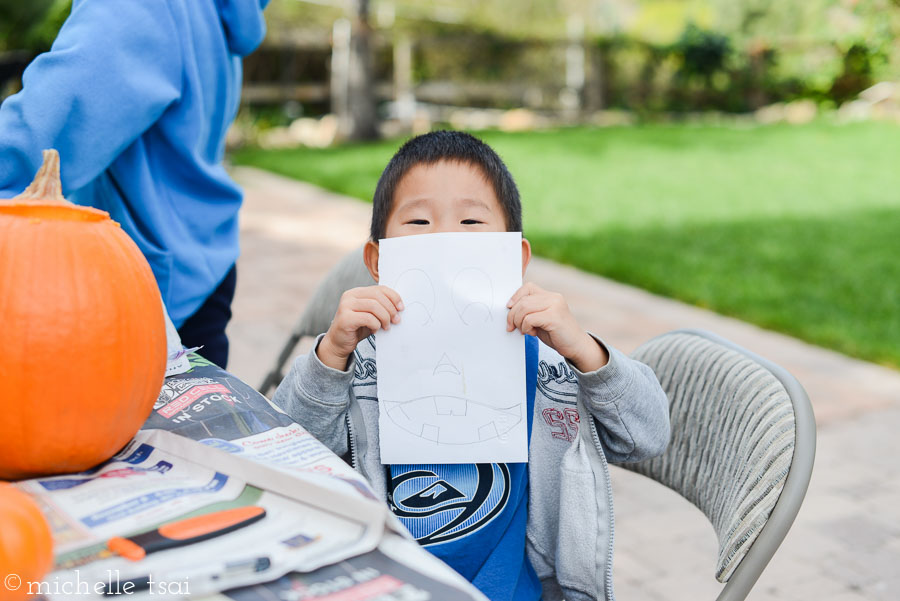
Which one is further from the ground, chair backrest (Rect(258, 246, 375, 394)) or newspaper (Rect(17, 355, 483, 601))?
chair backrest (Rect(258, 246, 375, 394))

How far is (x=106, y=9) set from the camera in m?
1.47

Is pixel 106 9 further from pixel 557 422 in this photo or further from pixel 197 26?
pixel 557 422

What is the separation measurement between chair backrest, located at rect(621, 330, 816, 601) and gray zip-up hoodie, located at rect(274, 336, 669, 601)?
0.14m

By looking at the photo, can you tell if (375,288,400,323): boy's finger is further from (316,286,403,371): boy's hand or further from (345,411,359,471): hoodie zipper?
(345,411,359,471): hoodie zipper

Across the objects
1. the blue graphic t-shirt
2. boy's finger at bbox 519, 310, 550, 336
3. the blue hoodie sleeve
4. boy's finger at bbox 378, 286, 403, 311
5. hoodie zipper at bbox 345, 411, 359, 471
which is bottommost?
→ the blue graphic t-shirt

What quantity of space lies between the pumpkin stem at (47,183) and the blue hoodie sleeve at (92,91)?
315 millimetres

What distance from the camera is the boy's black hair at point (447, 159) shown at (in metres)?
1.52

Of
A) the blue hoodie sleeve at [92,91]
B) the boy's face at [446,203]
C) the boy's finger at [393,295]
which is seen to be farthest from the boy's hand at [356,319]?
the blue hoodie sleeve at [92,91]

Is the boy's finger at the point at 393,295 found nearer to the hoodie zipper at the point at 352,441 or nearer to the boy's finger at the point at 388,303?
the boy's finger at the point at 388,303

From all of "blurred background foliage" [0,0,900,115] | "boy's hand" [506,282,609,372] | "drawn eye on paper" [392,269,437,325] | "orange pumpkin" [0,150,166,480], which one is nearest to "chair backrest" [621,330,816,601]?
"boy's hand" [506,282,609,372]

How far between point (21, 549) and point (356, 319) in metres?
Answer: 0.55

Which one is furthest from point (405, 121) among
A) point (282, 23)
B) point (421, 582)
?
point (421, 582)

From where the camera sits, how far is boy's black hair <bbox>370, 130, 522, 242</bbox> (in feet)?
4.99

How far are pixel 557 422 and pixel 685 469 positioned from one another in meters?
0.35
